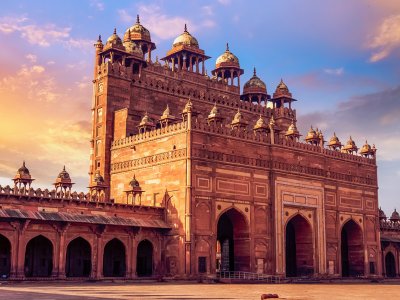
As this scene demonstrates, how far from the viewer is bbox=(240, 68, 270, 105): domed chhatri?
48.6 m

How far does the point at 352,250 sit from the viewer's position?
43.8 meters

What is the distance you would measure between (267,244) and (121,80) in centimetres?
1436

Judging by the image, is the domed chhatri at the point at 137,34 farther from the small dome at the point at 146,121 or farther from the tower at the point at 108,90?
the small dome at the point at 146,121

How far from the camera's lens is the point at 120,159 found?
125 feet

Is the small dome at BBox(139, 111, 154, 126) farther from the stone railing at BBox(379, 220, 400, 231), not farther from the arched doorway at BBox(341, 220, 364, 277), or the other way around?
the stone railing at BBox(379, 220, 400, 231)

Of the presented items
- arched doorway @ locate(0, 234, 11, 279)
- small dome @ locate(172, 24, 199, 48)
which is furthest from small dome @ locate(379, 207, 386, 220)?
arched doorway @ locate(0, 234, 11, 279)

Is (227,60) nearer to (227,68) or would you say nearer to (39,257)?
(227,68)

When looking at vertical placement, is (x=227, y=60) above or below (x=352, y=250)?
above

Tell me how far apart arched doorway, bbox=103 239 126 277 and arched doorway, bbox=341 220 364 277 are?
17.7 meters

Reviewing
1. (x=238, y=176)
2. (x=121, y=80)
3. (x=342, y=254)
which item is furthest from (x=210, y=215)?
(x=342, y=254)

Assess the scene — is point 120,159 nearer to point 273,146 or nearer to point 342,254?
point 273,146

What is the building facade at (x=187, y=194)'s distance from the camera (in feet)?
101

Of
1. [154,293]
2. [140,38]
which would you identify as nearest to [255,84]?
[140,38]

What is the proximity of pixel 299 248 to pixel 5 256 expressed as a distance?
19.6 meters
